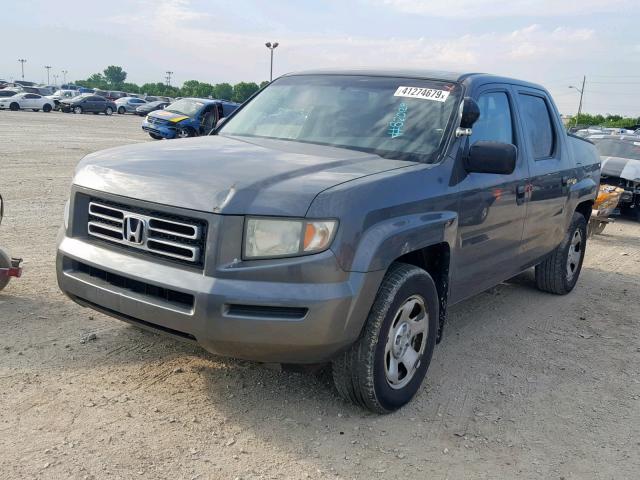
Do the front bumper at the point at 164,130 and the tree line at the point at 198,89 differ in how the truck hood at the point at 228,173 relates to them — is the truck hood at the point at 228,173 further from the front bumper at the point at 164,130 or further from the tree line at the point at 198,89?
the tree line at the point at 198,89

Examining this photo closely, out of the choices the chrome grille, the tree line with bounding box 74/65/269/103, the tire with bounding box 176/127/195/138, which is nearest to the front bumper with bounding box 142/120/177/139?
the tire with bounding box 176/127/195/138

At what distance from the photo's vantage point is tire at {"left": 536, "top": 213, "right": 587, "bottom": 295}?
20.6 feet

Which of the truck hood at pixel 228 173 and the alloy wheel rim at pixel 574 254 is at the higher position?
the truck hood at pixel 228 173

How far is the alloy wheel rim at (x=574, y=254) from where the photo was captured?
6.51 meters

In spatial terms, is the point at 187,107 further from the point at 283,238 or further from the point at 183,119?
the point at 283,238

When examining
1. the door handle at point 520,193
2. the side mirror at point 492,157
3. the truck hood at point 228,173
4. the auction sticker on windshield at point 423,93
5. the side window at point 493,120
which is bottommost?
the door handle at point 520,193

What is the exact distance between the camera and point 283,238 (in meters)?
3.07

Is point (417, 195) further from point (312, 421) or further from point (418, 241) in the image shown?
point (312, 421)

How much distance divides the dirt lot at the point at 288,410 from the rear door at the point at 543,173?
2.67ft

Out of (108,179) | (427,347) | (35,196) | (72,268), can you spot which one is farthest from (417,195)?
(35,196)

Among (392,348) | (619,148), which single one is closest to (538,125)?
(392,348)

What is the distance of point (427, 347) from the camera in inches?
151

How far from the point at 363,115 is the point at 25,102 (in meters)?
45.1

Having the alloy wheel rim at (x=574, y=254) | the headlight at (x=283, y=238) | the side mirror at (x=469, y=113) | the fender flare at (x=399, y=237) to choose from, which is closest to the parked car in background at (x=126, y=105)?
the alloy wheel rim at (x=574, y=254)
